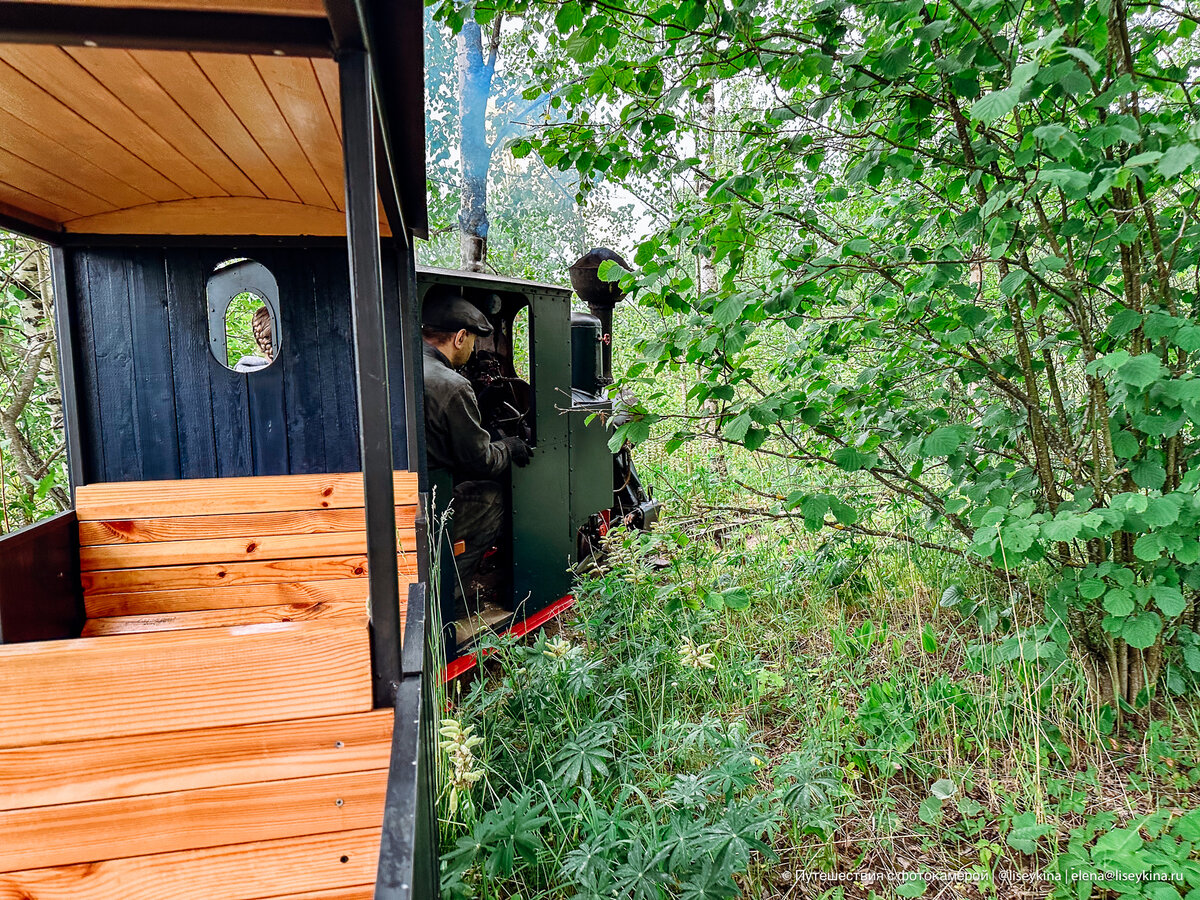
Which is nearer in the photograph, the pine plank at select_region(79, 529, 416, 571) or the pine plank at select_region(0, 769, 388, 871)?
the pine plank at select_region(0, 769, 388, 871)

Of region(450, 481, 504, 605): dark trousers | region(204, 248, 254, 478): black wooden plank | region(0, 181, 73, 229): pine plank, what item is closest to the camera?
region(0, 181, 73, 229): pine plank

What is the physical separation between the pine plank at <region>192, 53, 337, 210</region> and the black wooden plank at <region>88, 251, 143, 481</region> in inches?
40.7

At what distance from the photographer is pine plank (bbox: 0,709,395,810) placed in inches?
48.1

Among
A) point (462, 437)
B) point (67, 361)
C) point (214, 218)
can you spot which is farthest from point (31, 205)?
point (462, 437)

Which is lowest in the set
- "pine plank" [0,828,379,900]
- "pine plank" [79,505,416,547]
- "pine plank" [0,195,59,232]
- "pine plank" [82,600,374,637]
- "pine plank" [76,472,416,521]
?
"pine plank" [0,828,379,900]

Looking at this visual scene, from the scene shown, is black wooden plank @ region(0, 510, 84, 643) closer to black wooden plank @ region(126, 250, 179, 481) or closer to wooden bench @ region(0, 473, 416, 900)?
black wooden plank @ region(126, 250, 179, 481)

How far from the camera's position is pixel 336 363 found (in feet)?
9.77

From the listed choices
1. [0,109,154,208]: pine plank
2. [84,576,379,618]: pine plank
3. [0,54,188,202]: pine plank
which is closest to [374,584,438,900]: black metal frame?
[84,576,379,618]: pine plank

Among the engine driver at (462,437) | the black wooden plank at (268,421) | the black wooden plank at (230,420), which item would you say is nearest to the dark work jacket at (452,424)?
the engine driver at (462,437)

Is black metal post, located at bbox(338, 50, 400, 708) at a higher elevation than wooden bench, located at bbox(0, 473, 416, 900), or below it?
higher

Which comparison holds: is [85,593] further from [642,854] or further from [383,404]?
[642,854]

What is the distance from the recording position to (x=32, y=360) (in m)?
4.01

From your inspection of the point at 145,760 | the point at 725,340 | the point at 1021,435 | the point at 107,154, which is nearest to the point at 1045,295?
the point at 1021,435

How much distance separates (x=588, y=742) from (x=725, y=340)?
1.56m
